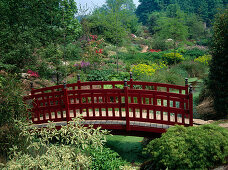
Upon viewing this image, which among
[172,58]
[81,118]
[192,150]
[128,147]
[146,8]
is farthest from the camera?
[146,8]

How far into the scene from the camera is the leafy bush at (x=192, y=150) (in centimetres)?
442

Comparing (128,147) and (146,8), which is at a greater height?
(146,8)

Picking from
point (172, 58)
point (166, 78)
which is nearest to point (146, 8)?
point (172, 58)

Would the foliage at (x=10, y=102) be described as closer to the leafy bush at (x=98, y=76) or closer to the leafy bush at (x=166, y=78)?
the leafy bush at (x=98, y=76)

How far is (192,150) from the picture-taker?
4.53 m

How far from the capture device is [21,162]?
4867mm

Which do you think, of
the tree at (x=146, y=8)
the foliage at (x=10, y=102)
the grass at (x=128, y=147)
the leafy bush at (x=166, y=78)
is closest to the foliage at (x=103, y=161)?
the grass at (x=128, y=147)

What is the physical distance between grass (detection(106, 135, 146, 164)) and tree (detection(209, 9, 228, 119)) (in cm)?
299

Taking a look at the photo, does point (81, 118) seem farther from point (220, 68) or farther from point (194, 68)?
point (194, 68)

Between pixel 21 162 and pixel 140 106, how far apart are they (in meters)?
3.32

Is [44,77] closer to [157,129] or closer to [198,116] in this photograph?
[157,129]

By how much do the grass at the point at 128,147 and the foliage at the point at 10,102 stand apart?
2.91 m

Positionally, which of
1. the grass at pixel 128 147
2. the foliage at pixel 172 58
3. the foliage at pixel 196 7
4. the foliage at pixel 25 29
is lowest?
the grass at pixel 128 147

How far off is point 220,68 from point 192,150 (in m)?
4.30
